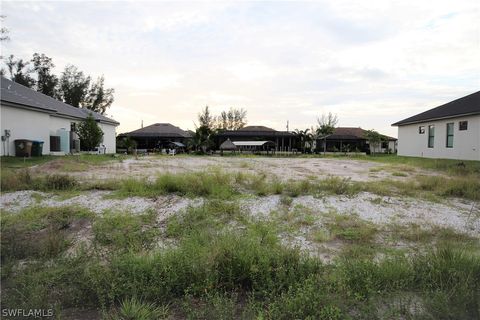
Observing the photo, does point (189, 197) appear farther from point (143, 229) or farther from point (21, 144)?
point (21, 144)

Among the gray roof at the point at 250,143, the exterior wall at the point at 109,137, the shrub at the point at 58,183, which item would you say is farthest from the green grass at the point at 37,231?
the gray roof at the point at 250,143

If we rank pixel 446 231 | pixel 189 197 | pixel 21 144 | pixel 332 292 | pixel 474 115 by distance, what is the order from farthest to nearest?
1. pixel 474 115
2. pixel 21 144
3. pixel 189 197
4. pixel 446 231
5. pixel 332 292

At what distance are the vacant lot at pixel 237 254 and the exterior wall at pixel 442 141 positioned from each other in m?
13.5

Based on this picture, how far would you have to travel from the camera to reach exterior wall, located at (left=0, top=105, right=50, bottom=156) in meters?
15.9

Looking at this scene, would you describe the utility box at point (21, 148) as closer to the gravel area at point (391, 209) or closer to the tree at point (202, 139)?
the gravel area at point (391, 209)

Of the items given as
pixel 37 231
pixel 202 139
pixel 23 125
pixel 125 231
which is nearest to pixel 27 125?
pixel 23 125

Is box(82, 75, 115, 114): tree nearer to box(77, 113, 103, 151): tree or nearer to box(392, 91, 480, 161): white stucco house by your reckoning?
box(77, 113, 103, 151): tree

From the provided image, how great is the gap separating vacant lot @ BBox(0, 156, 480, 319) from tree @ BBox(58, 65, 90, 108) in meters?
46.3

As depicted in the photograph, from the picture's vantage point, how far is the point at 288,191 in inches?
314

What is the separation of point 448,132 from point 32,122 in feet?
83.0

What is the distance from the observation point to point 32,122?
59.2 ft

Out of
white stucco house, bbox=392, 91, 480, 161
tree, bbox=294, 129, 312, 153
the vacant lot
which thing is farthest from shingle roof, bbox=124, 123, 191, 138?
the vacant lot

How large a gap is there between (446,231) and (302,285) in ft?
10.9

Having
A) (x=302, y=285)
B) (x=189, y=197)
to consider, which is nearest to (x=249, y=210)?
(x=189, y=197)
